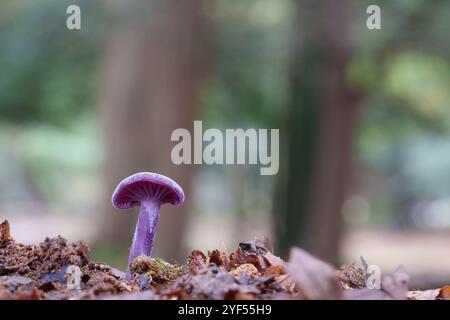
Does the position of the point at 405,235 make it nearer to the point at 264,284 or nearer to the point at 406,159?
the point at 406,159

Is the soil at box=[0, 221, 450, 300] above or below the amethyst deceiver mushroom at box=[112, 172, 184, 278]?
below

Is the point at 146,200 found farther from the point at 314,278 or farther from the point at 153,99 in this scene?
the point at 153,99

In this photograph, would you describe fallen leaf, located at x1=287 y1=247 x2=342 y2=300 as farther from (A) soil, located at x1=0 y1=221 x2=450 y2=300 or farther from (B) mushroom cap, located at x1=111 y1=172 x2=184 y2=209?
(B) mushroom cap, located at x1=111 y1=172 x2=184 y2=209

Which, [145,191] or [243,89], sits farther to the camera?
[243,89]

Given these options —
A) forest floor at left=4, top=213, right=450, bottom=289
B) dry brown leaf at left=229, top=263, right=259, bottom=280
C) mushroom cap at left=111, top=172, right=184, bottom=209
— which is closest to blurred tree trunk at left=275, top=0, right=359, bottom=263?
forest floor at left=4, top=213, right=450, bottom=289

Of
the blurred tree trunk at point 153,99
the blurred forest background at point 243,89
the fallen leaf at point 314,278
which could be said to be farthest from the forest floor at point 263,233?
the fallen leaf at point 314,278

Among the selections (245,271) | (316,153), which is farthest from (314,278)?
(316,153)

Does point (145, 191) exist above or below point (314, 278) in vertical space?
above

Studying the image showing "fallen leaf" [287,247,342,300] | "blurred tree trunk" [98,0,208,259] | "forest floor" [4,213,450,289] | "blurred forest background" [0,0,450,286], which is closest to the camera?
"fallen leaf" [287,247,342,300]
